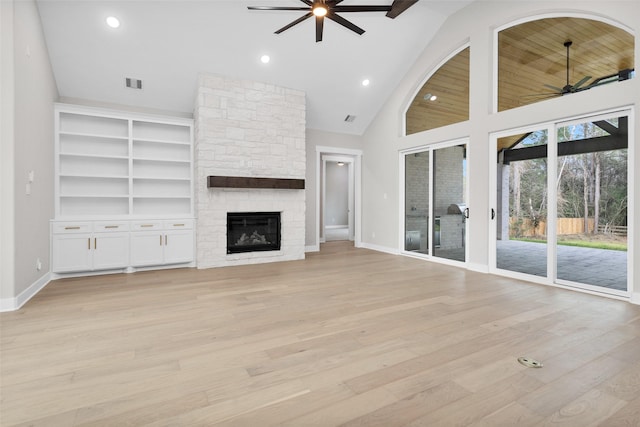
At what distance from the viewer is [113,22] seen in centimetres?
436

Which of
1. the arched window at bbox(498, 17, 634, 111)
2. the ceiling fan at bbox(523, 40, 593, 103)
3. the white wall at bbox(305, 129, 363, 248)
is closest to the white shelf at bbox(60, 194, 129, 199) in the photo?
the white wall at bbox(305, 129, 363, 248)

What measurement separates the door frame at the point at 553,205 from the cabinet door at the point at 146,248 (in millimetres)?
5203

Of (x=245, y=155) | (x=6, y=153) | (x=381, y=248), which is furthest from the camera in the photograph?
(x=381, y=248)

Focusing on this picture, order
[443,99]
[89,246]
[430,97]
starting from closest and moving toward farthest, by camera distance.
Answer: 1. [89,246]
2. [443,99]
3. [430,97]

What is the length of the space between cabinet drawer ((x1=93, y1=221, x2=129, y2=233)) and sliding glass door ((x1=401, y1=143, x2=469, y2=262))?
16.7 ft

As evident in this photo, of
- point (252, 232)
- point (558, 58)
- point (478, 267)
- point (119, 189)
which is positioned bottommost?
point (478, 267)

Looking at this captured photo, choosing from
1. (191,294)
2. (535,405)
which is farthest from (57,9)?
(535,405)

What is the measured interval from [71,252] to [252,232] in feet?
8.85

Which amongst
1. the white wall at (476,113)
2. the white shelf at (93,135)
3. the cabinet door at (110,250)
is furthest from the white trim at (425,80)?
the cabinet door at (110,250)

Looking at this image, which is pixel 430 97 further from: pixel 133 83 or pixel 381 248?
pixel 133 83

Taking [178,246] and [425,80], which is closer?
[178,246]

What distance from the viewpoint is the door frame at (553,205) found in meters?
3.49

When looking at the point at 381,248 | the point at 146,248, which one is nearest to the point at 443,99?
the point at 381,248

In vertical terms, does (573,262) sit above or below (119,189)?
below
